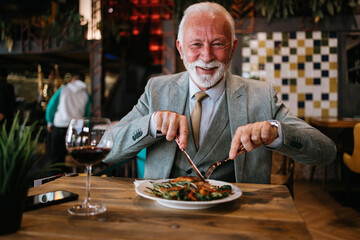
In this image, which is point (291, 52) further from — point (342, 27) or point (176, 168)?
point (176, 168)

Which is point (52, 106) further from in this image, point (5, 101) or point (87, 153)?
point (87, 153)

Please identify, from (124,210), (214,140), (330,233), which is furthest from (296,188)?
(124,210)

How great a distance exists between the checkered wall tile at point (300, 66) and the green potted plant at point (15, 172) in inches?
190

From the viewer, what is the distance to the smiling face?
5.47 ft

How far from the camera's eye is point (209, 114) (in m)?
1.78

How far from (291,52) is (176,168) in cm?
419

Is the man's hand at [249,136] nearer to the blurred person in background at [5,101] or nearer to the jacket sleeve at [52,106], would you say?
the blurred person in background at [5,101]

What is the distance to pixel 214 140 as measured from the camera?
1.69 m

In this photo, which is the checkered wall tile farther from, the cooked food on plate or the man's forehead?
the cooked food on plate

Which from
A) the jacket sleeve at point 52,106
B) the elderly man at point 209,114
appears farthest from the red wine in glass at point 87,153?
the jacket sleeve at point 52,106

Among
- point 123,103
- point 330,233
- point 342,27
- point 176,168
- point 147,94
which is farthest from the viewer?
point 123,103

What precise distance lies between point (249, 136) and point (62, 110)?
4.02 m

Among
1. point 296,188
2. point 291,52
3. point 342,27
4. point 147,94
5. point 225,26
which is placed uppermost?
point 342,27

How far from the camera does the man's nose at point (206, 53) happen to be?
167 centimetres
